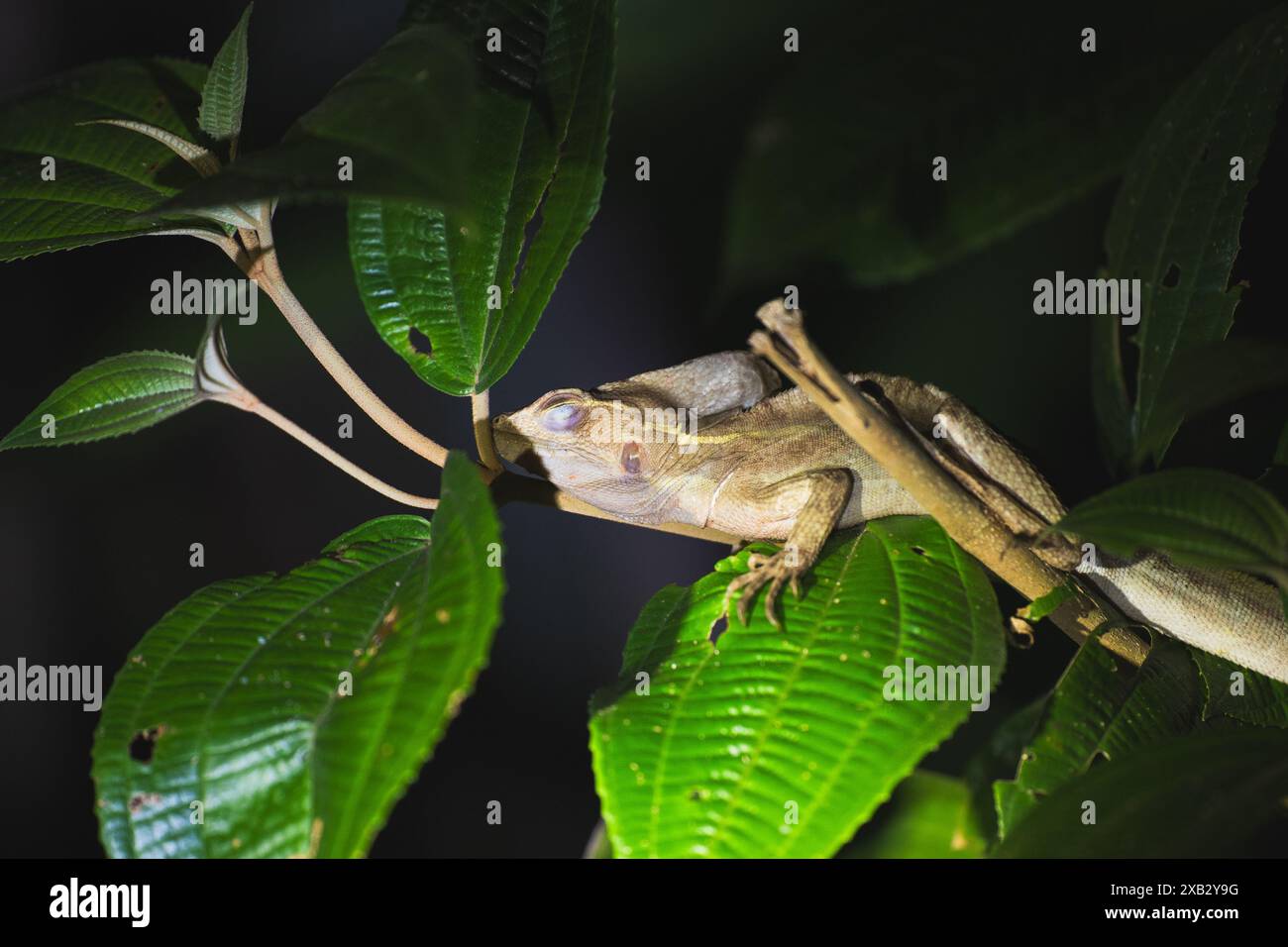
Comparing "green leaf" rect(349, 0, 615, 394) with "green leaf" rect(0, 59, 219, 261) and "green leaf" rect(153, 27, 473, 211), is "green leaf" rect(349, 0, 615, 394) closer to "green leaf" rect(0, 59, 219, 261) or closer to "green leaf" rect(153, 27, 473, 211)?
"green leaf" rect(0, 59, 219, 261)

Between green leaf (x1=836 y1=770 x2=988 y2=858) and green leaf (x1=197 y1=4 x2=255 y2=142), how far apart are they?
155cm

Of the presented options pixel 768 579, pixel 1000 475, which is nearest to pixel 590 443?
pixel 768 579

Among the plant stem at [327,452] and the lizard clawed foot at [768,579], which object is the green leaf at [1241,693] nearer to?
the lizard clawed foot at [768,579]

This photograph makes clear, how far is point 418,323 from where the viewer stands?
1.33 m

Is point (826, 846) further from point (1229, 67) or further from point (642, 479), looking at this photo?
point (1229, 67)

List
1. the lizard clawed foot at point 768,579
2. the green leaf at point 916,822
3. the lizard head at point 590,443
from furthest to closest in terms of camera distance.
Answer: the green leaf at point 916,822, the lizard head at point 590,443, the lizard clawed foot at point 768,579

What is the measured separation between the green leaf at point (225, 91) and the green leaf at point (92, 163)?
2.9 inches

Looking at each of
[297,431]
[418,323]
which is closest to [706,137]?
[418,323]

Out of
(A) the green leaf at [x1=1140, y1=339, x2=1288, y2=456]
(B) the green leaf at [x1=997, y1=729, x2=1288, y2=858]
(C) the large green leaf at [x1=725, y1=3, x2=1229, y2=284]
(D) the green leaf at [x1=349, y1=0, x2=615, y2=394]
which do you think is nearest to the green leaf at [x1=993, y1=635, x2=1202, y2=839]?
(B) the green leaf at [x1=997, y1=729, x2=1288, y2=858]

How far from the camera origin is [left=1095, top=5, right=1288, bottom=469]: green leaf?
47.6 inches

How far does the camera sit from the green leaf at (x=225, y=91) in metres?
1.22

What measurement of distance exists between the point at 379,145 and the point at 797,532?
0.83 m

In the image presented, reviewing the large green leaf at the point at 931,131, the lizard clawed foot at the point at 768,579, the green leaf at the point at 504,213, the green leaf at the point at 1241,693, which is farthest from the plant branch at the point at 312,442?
the green leaf at the point at 1241,693

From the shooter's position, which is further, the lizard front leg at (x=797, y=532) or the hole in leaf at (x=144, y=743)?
the lizard front leg at (x=797, y=532)
